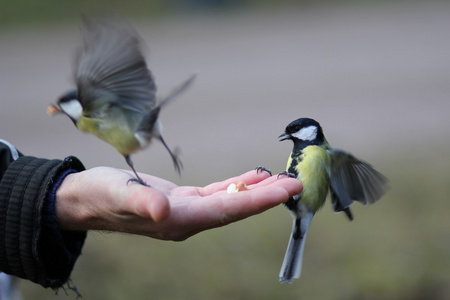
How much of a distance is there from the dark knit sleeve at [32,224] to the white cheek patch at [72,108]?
400 millimetres

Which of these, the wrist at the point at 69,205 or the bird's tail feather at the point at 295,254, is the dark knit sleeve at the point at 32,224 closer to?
the wrist at the point at 69,205

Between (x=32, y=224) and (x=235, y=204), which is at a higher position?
(x=235, y=204)

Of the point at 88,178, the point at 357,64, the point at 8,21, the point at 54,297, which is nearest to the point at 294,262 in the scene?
the point at 88,178

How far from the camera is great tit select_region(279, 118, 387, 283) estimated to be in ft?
9.41

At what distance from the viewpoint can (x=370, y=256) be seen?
4441 mm

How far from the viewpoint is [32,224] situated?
9.02 ft

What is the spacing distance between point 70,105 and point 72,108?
15 millimetres

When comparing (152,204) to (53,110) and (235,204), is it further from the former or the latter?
(53,110)

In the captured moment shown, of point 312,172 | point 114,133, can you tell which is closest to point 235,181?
point 312,172

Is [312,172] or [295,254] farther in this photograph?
[295,254]

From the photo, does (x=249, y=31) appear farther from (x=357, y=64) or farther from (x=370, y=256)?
(x=370, y=256)

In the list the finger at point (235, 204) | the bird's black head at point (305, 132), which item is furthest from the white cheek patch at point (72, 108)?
the bird's black head at point (305, 132)

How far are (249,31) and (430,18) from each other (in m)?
3.76

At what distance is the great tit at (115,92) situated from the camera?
235 cm
